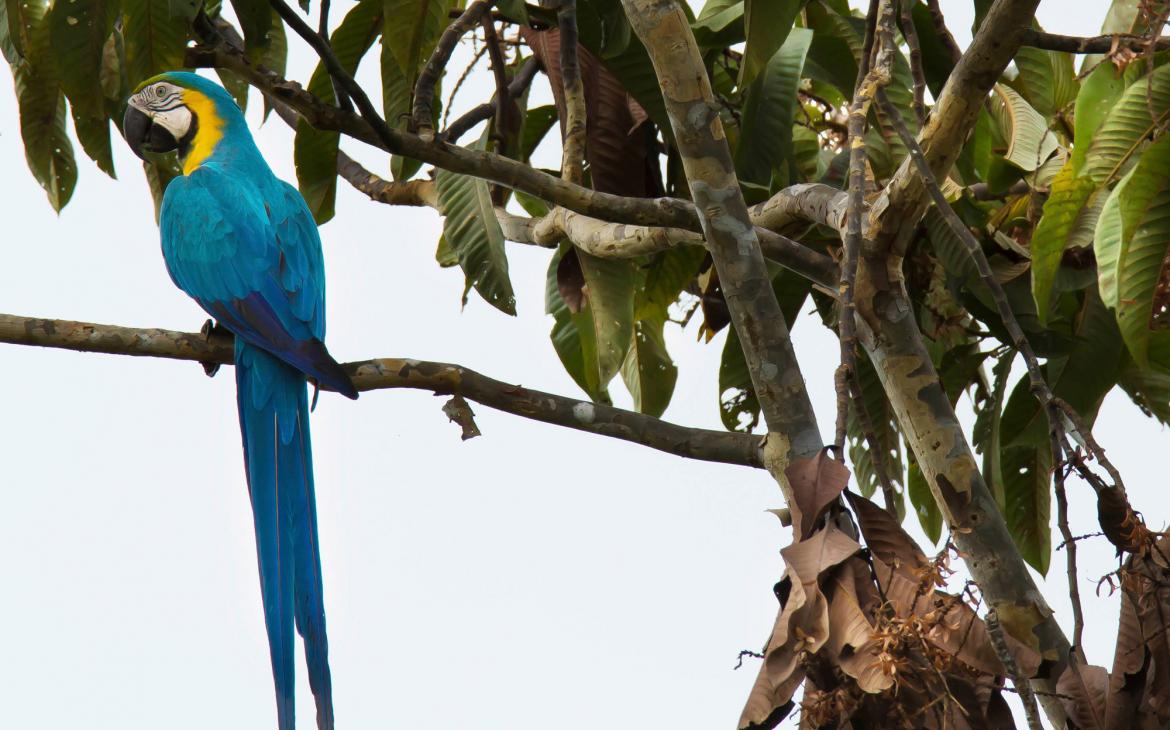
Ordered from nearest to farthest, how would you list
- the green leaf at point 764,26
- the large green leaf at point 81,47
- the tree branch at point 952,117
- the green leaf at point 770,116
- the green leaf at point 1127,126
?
the tree branch at point 952,117 → the green leaf at point 1127,126 → the green leaf at point 764,26 → the large green leaf at point 81,47 → the green leaf at point 770,116

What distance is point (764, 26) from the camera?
2383 mm

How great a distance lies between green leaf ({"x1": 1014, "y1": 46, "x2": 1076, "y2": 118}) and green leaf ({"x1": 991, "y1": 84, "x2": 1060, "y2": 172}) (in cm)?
4

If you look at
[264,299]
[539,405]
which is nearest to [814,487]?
[539,405]

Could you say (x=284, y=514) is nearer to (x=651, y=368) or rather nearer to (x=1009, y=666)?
(x=651, y=368)

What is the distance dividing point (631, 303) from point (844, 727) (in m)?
1.55

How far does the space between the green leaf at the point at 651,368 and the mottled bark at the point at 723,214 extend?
1.30 metres

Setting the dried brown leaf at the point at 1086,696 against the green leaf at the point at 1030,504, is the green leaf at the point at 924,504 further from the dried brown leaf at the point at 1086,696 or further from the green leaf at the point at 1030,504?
the dried brown leaf at the point at 1086,696

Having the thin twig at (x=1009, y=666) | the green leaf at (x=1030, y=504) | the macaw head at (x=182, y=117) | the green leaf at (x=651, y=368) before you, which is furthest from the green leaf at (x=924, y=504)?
the macaw head at (x=182, y=117)

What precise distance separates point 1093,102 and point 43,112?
2458mm

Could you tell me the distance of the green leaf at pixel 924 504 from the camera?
3.48 m

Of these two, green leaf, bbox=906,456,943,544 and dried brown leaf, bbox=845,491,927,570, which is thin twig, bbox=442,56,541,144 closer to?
green leaf, bbox=906,456,943,544

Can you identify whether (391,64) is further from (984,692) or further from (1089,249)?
(984,692)

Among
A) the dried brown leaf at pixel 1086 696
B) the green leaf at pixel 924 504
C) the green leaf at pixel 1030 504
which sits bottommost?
the dried brown leaf at pixel 1086 696

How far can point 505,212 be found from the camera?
3.22 m
